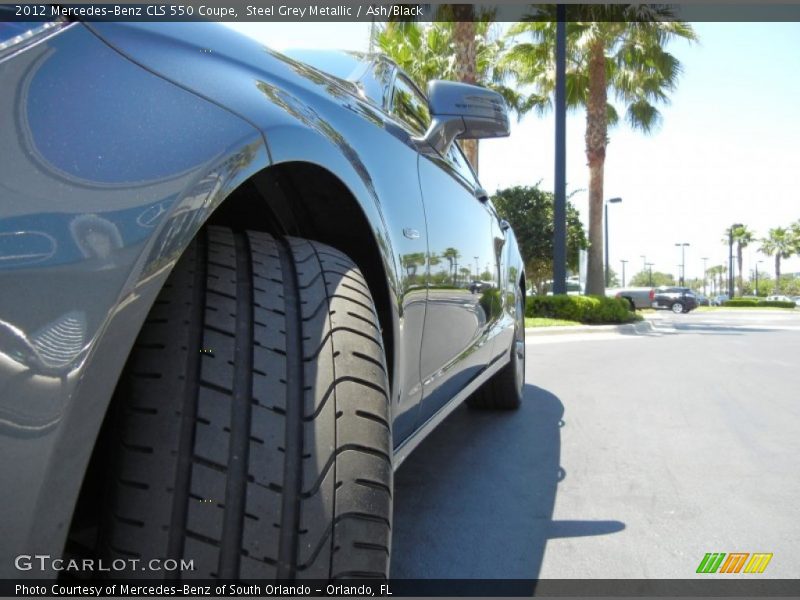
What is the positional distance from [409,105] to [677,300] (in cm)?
3577

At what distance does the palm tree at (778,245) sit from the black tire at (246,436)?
87952 millimetres

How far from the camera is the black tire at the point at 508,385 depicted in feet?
12.5

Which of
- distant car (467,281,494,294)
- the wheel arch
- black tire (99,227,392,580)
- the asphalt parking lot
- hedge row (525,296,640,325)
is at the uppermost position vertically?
the wheel arch

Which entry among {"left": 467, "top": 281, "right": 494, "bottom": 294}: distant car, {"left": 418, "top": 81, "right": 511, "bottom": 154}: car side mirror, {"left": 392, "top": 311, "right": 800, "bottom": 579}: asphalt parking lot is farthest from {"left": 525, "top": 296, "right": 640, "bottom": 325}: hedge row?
{"left": 418, "top": 81, "right": 511, "bottom": 154}: car side mirror

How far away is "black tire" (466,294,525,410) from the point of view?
3.80 metres

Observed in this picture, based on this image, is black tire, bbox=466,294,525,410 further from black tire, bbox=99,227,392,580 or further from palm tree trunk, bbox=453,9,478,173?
palm tree trunk, bbox=453,9,478,173

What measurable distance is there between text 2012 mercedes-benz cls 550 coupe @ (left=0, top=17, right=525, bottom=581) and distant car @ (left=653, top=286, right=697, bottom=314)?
35979mm

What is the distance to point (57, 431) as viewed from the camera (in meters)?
0.75

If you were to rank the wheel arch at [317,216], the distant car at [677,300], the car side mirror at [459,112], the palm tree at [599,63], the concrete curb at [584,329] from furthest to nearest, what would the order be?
the distant car at [677,300] → the palm tree at [599,63] → the concrete curb at [584,329] → the car side mirror at [459,112] → the wheel arch at [317,216]

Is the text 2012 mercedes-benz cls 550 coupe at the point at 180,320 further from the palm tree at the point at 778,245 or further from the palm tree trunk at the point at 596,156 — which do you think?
the palm tree at the point at 778,245

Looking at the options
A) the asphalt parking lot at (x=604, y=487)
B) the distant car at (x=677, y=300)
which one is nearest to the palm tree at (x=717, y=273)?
the distant car at (x=677, y=300)

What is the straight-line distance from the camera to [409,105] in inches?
98.8

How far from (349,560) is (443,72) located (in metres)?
15.4

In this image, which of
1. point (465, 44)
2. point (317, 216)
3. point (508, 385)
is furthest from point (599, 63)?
point (317, 216)
